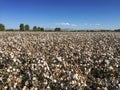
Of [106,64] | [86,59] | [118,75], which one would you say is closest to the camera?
[118,75]

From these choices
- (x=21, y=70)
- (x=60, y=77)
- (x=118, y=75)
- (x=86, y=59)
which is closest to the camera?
(x=60, y=77)

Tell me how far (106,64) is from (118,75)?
1262 mm

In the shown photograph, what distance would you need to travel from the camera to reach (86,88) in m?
6.63

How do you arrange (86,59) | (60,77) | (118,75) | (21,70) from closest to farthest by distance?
(60,77), (118,75), (21,70), (86,59)

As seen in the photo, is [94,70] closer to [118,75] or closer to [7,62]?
[118,75]

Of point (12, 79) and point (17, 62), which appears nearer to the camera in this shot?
point (12, 79)

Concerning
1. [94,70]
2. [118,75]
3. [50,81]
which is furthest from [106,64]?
Answer: [50,81]

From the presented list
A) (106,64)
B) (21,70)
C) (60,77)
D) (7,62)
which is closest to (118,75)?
(106,64)

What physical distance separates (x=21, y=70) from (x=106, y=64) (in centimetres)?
349

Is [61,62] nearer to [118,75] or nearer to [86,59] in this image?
[86,59]

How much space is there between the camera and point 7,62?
30.3 ft

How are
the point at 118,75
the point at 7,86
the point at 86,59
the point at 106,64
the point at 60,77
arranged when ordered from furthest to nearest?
the point at 86,59
the point at 106,64
the point at 118,75
the point at 60,77
the point at 7,86

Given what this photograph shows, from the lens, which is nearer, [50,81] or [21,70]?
[50,81]

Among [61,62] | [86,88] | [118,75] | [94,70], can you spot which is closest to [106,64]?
[94,70]
